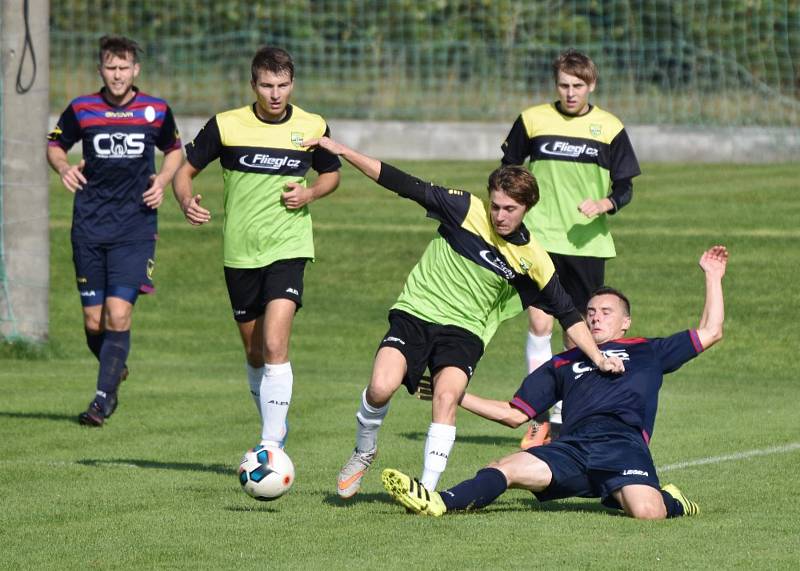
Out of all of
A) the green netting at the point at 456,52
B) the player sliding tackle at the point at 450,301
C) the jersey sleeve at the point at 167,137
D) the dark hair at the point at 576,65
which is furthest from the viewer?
the green netting at the point at 456,52

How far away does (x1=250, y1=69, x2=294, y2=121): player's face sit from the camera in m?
9.18

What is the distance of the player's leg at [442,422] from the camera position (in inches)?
317

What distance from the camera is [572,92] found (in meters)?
10.9

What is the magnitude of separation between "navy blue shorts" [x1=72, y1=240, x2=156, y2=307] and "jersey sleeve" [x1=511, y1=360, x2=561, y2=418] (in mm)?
4114

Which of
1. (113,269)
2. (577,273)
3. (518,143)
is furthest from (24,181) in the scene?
(577,273)

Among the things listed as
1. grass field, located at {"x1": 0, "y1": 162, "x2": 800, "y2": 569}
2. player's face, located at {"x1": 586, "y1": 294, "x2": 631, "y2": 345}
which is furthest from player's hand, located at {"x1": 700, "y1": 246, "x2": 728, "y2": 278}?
grass field, located at {"x1": 0, "y1": 162, "x2": 800, "y2": 569}

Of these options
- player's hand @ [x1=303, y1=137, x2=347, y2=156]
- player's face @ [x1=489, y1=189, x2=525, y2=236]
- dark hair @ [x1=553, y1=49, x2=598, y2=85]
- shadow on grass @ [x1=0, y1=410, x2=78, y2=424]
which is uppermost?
dark hair @ [x1=553, y1=49, x2=598, y2=85]

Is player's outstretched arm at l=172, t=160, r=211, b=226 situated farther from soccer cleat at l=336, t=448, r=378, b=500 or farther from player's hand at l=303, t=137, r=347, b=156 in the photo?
soccer cleat at l=336, t=448, r=378, b=500

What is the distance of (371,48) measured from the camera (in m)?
30.0

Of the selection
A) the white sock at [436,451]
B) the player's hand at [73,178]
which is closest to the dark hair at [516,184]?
the white sock at [436,451]

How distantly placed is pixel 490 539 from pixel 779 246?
1351 centimetres

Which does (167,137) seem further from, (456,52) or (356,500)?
(456,52)

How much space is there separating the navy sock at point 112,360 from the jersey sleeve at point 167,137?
56.5 inches

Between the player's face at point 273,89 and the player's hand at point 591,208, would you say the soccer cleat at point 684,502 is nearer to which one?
the player's hand at point 591,208
